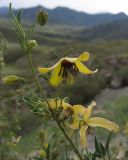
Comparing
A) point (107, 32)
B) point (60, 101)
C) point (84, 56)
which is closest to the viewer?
point (84, 56)

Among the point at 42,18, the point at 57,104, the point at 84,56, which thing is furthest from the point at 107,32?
the point at 84,56

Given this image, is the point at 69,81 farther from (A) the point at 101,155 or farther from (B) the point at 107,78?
(B) the point at 107,78

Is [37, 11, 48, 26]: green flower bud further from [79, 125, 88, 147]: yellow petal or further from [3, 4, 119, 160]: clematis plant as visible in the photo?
[79, 125, 88, 147]: yellow petal

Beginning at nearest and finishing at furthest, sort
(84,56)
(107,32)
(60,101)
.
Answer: (84,56)
(60,101)
(107,32)

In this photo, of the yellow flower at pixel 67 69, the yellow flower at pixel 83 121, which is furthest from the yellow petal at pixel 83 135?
the yellow flower at pixel 67 69

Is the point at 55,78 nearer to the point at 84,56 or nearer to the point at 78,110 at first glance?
the point at 84,56

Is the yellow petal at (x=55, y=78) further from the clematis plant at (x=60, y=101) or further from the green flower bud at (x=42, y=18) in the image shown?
the green flower bud at (x=42, y=18)
